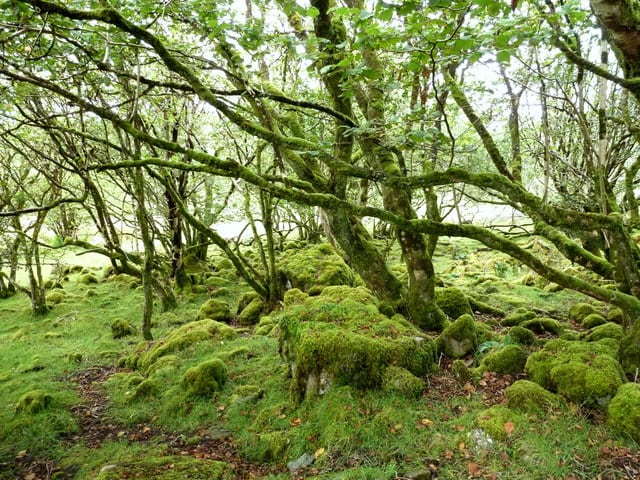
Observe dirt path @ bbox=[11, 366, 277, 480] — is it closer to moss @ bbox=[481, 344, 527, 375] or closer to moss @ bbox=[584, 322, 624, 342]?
moss @ bbox=[481, 344, 527, 375]

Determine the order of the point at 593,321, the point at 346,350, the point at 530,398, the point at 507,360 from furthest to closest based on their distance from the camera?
the point at 593,321 → the point at 507,360 → the point at 346,350 → the point at 530,398

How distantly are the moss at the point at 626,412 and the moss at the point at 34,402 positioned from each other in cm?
799

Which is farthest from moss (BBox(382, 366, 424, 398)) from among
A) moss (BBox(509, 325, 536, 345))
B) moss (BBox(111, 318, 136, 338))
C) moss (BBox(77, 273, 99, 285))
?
moss (BBox(77, 273, 99, 285))

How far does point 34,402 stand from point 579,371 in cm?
800

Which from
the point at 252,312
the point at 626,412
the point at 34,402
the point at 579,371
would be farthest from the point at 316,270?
the point at 626,412

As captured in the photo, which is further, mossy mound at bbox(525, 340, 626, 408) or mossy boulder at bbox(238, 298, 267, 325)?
mossy boulder at bbox(238, 298, 267, 325)

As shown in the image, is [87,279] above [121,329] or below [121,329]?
above

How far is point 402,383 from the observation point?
5004 mm

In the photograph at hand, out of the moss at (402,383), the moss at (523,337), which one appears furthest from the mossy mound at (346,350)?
the moss at (523,337)

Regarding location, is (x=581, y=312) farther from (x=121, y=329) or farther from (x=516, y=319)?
(x=121, y=329)

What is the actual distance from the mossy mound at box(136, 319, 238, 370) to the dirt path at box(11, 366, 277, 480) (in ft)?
3.28

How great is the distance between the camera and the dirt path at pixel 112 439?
471 centimetres

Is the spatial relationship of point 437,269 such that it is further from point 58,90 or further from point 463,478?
point 58,90

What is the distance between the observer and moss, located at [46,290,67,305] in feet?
47.1
